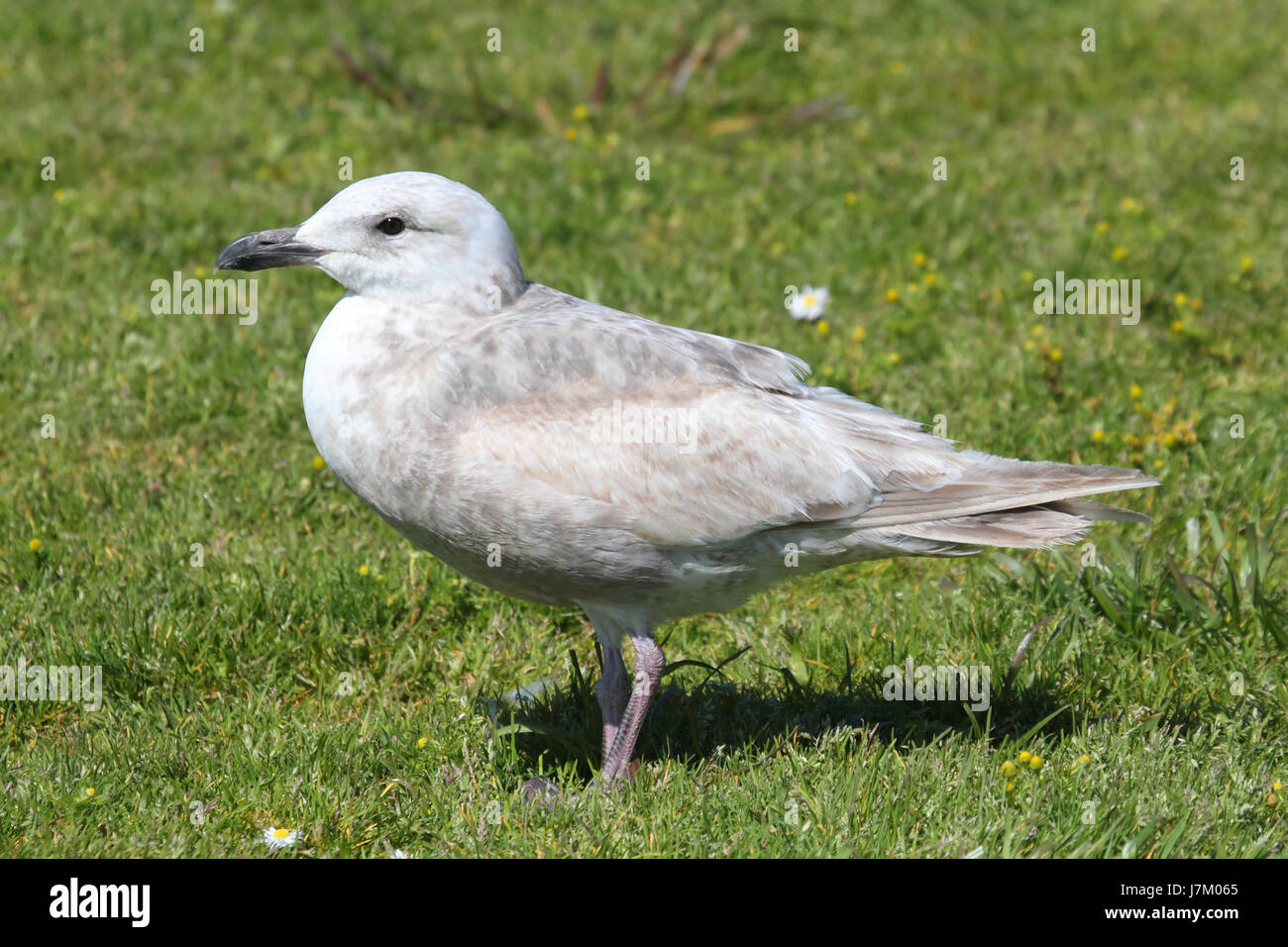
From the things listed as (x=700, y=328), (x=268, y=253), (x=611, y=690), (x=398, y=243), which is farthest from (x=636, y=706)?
(x=700, y=328)

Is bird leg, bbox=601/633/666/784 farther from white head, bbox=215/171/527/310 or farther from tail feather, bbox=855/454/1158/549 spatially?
white head, bbox=215/171/527/310

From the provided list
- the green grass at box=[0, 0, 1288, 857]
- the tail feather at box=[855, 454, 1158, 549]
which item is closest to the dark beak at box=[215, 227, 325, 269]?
the green grass at box=[0, 0, 1288, 857]

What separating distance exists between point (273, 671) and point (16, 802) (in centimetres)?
102

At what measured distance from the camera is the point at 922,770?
423 centimetres

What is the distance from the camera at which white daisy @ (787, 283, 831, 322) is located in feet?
23.5

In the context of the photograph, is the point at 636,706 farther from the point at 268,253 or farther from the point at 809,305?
the point at 809,305

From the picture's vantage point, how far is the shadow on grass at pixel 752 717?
14.9 feet

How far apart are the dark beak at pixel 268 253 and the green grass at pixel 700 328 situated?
127 centimetres

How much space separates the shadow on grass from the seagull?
0.30 metres

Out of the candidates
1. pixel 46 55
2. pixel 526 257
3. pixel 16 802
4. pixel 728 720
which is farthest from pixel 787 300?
pixel 46 55

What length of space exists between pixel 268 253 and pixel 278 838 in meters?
1.72

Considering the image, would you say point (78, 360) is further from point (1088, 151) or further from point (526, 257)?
point (1088, 151)

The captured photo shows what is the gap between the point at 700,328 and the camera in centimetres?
704

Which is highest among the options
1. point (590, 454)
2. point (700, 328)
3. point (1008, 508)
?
point (700, 328)
